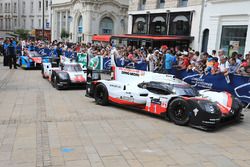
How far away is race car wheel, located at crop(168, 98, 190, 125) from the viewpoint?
7318mm

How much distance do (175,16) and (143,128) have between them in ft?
64.5

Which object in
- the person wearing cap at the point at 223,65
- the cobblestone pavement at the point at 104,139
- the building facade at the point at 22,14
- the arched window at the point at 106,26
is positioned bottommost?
the cobblestone pavement at the point at 104,139

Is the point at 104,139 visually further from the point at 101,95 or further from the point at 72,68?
the point at 72,68

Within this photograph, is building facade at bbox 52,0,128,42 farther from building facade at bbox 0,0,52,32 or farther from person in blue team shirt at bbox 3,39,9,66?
person in blue team shirt at bbox 3,39,9,66

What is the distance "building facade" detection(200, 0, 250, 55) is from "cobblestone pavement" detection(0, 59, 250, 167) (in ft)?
37.2

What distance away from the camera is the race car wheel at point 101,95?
9.40 meters

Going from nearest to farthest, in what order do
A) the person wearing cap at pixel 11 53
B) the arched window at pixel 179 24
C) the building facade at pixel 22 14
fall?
1. the person wearing cap at pixel 11 53
2. the arched window at pixel 179 24
3. the building facade at pixel 22 14

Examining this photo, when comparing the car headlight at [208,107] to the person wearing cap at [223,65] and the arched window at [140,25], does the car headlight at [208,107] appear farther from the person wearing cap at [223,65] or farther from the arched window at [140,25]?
the arched window at [140,25]

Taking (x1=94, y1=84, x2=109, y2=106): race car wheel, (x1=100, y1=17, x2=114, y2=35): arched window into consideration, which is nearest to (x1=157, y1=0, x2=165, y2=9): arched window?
(x1=94, y1=84, x2=109, y2=106): race car wheel

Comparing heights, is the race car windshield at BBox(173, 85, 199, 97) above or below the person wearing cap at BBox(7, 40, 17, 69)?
below

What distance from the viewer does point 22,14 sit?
7088cm

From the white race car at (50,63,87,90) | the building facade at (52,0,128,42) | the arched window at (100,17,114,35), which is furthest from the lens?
the arched window at (100,17,114,35)

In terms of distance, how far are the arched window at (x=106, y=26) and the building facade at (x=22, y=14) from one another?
61.6 ft

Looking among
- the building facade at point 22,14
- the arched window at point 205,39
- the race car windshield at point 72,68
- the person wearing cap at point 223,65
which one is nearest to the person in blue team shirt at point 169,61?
the person wearing cap at point 223,65
